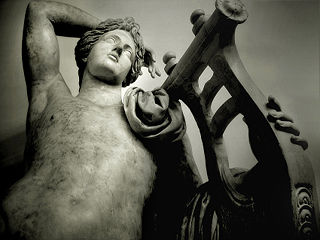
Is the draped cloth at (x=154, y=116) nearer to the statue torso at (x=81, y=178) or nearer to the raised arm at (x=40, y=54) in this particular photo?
the statue torso at (x=81, y=178)

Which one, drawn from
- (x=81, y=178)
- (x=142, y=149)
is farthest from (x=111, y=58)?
(x=81, y=178)

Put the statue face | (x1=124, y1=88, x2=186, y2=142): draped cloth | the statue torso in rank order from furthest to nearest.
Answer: the statue face
(x1=124, y1=88, x2=186, y2=142): draped cloth
the statue torso

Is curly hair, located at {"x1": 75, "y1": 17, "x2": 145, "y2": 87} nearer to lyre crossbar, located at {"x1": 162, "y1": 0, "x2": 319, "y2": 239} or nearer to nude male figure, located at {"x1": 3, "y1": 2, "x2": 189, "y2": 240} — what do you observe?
nude male figure, located at {"x1": 3, "y1": 2, "x2": 189, "y2": 240}

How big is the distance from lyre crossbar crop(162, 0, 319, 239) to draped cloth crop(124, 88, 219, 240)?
0.17 ft

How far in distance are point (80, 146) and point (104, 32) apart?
0.48 metres

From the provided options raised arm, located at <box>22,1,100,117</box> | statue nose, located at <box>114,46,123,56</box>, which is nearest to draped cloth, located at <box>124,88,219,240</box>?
statue nose, located at <box>114,46,123,56</box>

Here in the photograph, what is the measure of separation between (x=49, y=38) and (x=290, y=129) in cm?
76

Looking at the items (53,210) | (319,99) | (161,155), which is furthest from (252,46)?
(53,210)

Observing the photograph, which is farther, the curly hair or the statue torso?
the curly hair

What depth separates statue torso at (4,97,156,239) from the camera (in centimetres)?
92

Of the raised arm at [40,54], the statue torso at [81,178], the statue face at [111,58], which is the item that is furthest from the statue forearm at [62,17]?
the statue torso at [81,178]

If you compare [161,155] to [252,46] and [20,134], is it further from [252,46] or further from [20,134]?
[252,46]

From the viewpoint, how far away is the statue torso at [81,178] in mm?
918

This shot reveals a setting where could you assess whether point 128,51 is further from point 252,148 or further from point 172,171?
point 252,148
